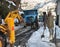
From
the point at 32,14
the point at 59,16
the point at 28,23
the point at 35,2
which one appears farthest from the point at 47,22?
the point at 35,2

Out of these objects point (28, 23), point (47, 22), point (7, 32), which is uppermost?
point (7, 32)

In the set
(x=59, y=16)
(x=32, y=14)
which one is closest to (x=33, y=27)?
(x=59, y=16)

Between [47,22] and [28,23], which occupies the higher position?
[47,22]

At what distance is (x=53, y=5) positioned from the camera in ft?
101

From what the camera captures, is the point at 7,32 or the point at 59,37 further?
the point at 59,37

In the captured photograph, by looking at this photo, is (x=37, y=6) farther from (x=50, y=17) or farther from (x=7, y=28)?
(x=7, y=28)

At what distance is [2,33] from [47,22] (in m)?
7.97

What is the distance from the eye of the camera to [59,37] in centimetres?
1402

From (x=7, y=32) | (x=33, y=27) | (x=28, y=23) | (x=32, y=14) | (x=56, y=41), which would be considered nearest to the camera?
(x=7, y=32)

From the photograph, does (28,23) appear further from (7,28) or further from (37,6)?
(7,28)

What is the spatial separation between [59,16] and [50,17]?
11057mm

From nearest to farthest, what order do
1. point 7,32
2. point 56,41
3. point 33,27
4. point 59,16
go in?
point 7,32 → point 56,41 → point 33,27 → point 59,16

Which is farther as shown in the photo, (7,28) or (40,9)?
(40,9)

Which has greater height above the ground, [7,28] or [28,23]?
[7,28]
